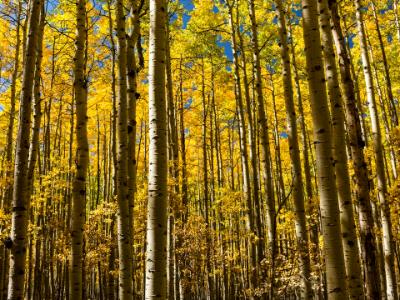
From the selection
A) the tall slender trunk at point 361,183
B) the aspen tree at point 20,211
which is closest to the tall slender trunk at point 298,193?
the tall slender trunk at point 361,183

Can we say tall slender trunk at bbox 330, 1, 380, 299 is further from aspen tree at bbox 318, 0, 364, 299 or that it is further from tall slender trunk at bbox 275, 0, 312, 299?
aspen tree at bbox 318, 0, 364, 299

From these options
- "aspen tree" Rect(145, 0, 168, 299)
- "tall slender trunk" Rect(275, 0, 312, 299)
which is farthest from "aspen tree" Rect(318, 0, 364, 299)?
"aspen tree" Rect(145, 0, 168, 299)

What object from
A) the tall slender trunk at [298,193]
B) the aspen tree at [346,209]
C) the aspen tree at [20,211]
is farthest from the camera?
the tall slender trunk at [298,193]

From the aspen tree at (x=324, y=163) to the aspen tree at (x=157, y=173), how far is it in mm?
1272

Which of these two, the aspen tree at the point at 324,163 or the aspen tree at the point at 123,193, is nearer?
the aspen tree at the point at 324,163

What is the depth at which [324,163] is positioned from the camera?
3051 millimetres

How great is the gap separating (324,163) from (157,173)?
53.9 inches

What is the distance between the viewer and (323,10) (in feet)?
13.9

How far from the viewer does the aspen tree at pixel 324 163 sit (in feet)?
9.44

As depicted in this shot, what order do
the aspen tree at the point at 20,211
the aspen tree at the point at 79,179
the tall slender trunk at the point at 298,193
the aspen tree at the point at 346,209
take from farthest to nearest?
the tall slender trunk at the point at 298,193
the aspen tree at the point at 79,179
the aspen tree at the point at 20,211
the aspen tree at the point at 346,209

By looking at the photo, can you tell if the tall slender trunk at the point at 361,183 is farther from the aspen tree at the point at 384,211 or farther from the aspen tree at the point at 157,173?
the aspen tree at the point at 384,211

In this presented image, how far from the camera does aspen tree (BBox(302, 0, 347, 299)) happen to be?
9.44 feet

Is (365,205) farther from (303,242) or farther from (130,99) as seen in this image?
(130,99)

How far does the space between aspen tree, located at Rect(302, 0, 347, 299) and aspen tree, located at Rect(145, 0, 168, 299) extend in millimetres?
1272
